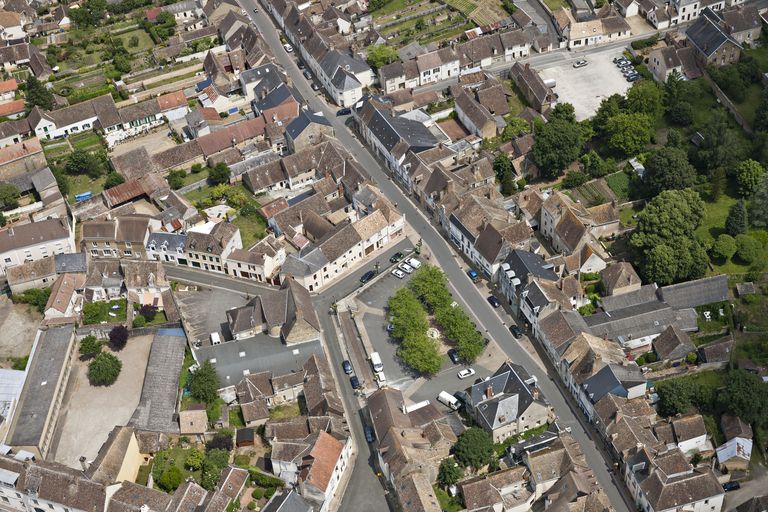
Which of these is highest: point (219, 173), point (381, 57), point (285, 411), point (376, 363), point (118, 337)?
point (381, 57)

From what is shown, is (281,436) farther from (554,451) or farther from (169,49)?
(169,49)

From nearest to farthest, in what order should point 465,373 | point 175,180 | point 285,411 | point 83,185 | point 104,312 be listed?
point 285,411
point 465,373
point 104,312
point 175,180
point 83,185

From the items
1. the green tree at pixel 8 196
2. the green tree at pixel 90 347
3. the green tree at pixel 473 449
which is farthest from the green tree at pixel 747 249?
the green tree at pixel 8 196

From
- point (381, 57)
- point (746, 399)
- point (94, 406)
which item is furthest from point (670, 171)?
point (94, 406)

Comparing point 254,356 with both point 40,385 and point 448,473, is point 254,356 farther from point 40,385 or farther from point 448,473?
point 448,473

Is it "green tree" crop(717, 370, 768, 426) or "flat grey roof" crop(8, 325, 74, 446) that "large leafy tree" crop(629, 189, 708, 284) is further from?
"flat grey roof" crop(8, 325, 74, 446)

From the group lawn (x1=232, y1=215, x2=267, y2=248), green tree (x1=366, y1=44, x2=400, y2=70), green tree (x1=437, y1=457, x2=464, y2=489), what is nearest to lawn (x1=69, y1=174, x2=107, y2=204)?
lawn (x1=232, y1=215, x2=267, y2=248)

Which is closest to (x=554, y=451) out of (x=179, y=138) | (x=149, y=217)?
(x=149, y=217)

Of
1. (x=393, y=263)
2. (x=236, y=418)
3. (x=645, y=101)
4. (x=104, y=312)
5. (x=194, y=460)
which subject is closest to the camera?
(x=194, y=460)
